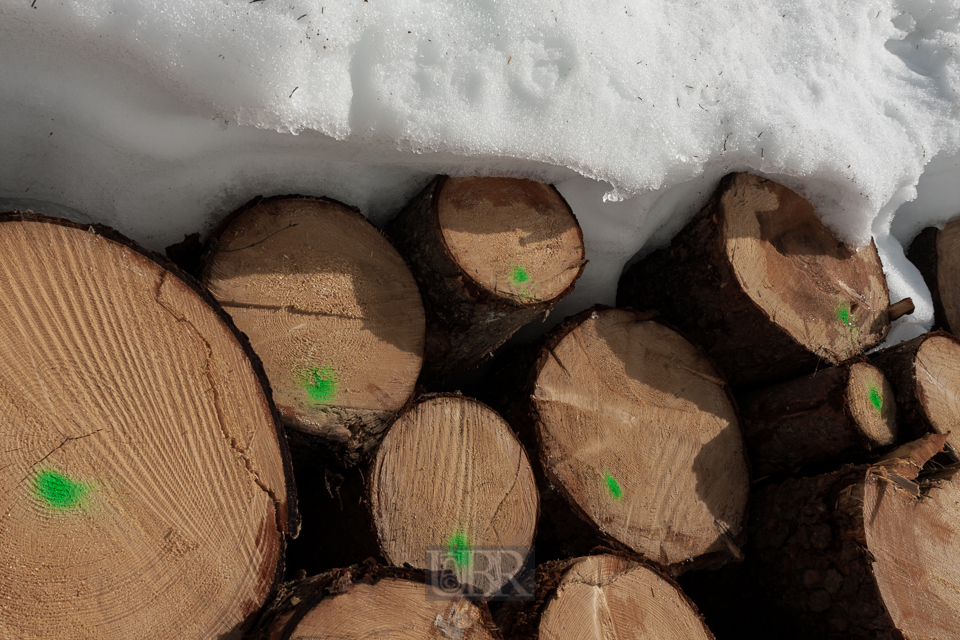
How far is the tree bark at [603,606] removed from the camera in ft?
4.54

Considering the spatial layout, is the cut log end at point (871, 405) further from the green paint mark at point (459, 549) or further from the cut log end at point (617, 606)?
the green paint mark at point (459, 549)

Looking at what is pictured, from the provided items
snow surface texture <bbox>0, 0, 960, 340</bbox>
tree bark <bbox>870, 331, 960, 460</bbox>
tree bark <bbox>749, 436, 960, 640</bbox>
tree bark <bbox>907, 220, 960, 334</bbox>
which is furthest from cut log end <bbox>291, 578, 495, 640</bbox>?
tree bark <bbox>907, 220, 960, 334</bbox>

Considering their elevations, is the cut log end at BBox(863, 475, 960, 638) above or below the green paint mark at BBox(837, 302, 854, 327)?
below

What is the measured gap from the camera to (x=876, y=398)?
202 cm

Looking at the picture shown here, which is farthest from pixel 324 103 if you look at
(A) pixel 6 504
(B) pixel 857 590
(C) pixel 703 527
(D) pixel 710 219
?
(B) pixel 857 590

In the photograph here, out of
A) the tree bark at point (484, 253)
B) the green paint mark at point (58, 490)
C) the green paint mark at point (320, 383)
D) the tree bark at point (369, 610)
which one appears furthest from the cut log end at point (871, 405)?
the green paint mark at point (58, 490)

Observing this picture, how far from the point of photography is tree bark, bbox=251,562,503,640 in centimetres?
108

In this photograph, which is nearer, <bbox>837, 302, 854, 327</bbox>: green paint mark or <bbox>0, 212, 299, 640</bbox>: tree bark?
<bbox>0, 212, 299, 640</bbox>: tree bark

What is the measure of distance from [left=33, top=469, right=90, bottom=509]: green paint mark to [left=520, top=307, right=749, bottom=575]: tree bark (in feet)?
3.65

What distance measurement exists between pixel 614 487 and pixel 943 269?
6.83 feet

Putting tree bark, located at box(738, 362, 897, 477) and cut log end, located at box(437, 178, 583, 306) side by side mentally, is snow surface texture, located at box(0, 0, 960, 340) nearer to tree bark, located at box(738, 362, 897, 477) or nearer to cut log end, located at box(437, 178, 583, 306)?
cut log end, located at box(437, 178, 583, 306)

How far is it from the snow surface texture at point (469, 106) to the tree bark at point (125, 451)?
1.44 ft

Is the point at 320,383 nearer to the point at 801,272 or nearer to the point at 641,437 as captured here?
the point at 641,437

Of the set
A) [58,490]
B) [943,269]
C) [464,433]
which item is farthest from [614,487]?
[943,269]
